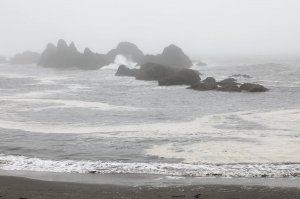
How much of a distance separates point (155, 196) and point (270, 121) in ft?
55.3

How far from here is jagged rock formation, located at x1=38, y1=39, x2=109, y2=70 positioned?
12025 cm

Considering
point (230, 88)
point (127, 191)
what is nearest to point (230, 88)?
point (230, 88)

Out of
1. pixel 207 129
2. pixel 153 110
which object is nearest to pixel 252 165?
pixel 207 129

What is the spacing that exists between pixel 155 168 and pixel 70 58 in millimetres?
114486

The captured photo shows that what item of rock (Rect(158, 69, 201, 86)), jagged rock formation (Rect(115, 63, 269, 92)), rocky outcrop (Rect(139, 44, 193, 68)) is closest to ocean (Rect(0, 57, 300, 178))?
jagged rock formation (Rect(115, 63, 269, 92))

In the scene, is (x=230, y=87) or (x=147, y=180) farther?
(x=230, y=87)

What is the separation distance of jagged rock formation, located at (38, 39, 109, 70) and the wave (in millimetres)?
101960

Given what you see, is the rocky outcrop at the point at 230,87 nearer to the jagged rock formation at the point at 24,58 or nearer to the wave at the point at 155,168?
the wave at the point at 155,168

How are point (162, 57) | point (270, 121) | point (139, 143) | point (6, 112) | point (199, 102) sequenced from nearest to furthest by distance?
point (139, 143)
point (270, 121)
point (6, 112)
point (199, 102)
point (162, 57)

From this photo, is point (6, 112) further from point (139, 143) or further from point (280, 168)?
point (280, 168)

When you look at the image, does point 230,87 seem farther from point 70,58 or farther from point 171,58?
point 70,58

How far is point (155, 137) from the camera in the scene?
2236 cm

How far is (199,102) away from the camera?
39.5 meters

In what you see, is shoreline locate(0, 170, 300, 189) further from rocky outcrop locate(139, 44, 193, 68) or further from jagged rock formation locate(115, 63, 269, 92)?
rocky outcrop locate(139, 44, 193, 68)
